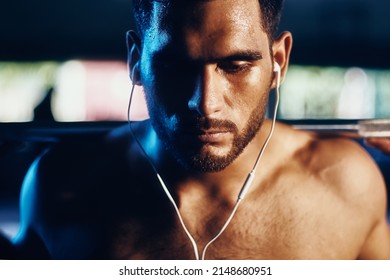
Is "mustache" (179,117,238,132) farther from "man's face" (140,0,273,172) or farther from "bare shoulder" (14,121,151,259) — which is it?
"bare shoulder" (14,121,151,259)

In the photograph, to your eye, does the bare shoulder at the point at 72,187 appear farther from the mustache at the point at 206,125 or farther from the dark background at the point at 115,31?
the dark background at the point at 115,31

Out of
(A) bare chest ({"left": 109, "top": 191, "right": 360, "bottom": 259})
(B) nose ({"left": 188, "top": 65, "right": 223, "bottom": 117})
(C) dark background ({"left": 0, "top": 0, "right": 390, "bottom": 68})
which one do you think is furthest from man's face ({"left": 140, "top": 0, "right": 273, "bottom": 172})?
(C) dark background ({"left": 0, "top": 0, "right": 390, "bottom": 68})

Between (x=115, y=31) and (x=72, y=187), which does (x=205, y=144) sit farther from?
(x=115, y=31)

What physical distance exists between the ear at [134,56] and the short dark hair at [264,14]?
1.1 inches

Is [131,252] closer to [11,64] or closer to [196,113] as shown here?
[196,113]

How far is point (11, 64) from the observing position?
7.63ft

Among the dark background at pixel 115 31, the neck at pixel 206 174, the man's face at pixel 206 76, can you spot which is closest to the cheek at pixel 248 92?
the man's face at pixel 206 76

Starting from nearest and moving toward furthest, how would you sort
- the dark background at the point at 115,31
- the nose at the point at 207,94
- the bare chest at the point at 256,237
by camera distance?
the nose at the point at 207,94 → the bare chest at the point at 256,237 → the dark background at the point at 115,31

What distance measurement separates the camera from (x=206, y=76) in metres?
0.78

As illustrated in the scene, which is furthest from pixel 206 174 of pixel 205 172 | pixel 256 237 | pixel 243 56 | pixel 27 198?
pixel 27 198

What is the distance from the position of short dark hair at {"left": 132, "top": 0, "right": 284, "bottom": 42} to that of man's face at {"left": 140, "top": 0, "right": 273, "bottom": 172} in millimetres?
19

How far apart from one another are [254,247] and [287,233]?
0.07 meters

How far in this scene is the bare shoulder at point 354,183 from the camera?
0.95 meters
